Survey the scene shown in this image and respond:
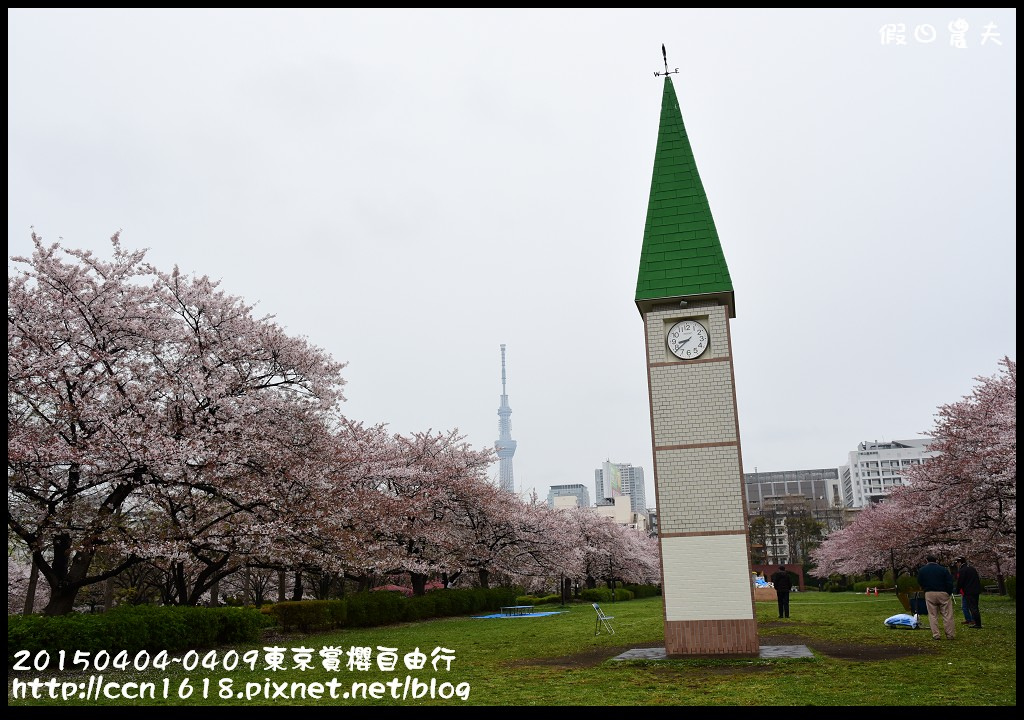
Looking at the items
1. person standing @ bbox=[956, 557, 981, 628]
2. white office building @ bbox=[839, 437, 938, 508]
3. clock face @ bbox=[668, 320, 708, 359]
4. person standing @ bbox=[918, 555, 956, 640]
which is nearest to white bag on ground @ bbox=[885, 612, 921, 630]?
person standing @ bbox=[956, 557, 981, 628]

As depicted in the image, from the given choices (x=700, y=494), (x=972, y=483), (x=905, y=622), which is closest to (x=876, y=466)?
(x=972, y=483)

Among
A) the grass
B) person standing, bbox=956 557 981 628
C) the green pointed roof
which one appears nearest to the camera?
the grass

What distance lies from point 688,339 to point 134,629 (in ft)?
36.7

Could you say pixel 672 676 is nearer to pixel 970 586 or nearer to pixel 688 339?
pixel 688 339

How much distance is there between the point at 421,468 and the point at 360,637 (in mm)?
11230

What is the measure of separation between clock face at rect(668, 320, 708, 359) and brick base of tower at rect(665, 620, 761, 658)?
4.66 metres

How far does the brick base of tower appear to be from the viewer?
41.3ft

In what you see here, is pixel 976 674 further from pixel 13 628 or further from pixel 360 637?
pixel 360 637

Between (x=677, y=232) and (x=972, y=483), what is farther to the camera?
(x=972, y=483)

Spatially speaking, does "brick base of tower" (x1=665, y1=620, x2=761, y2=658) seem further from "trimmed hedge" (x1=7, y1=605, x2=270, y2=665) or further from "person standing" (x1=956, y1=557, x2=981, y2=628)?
"trimmed hedge" (x1=7, y1=605, x2=270, y2=665)

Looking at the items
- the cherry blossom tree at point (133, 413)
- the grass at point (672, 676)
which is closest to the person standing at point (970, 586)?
the grass at point (672, 676)

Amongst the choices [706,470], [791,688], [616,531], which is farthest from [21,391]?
[616,531]

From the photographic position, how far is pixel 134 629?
13.4 m

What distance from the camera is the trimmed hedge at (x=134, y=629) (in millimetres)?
11852
